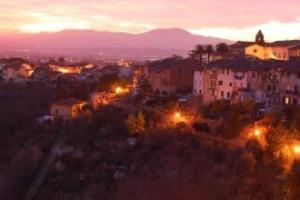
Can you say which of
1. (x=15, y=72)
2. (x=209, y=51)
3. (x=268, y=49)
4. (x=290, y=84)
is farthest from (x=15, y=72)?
(x=290, y=84)

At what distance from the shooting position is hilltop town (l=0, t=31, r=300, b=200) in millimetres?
22500

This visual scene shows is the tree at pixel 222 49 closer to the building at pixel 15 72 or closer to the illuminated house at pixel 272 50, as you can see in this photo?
the illuminated house at pixel 272 50

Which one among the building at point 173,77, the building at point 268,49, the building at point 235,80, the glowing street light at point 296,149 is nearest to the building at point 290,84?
the building at point 235,80

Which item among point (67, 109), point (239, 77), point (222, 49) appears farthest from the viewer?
point (222, 49)

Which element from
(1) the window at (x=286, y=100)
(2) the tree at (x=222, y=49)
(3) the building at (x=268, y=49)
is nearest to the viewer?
(1) the window at (x=286, y=100)

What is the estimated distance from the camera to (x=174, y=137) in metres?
27.2

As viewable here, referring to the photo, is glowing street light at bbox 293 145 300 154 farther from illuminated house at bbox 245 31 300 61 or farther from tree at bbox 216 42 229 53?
tree at bbox 216 42 229 53

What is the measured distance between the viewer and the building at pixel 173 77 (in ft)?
125

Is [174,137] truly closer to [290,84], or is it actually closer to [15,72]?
[290,84]

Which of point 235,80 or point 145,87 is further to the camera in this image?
point 145,87

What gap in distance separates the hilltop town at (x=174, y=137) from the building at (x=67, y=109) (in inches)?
3.0

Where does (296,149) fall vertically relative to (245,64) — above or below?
below

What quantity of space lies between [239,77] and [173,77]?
271 inches

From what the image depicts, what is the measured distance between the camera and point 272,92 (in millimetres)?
30984
